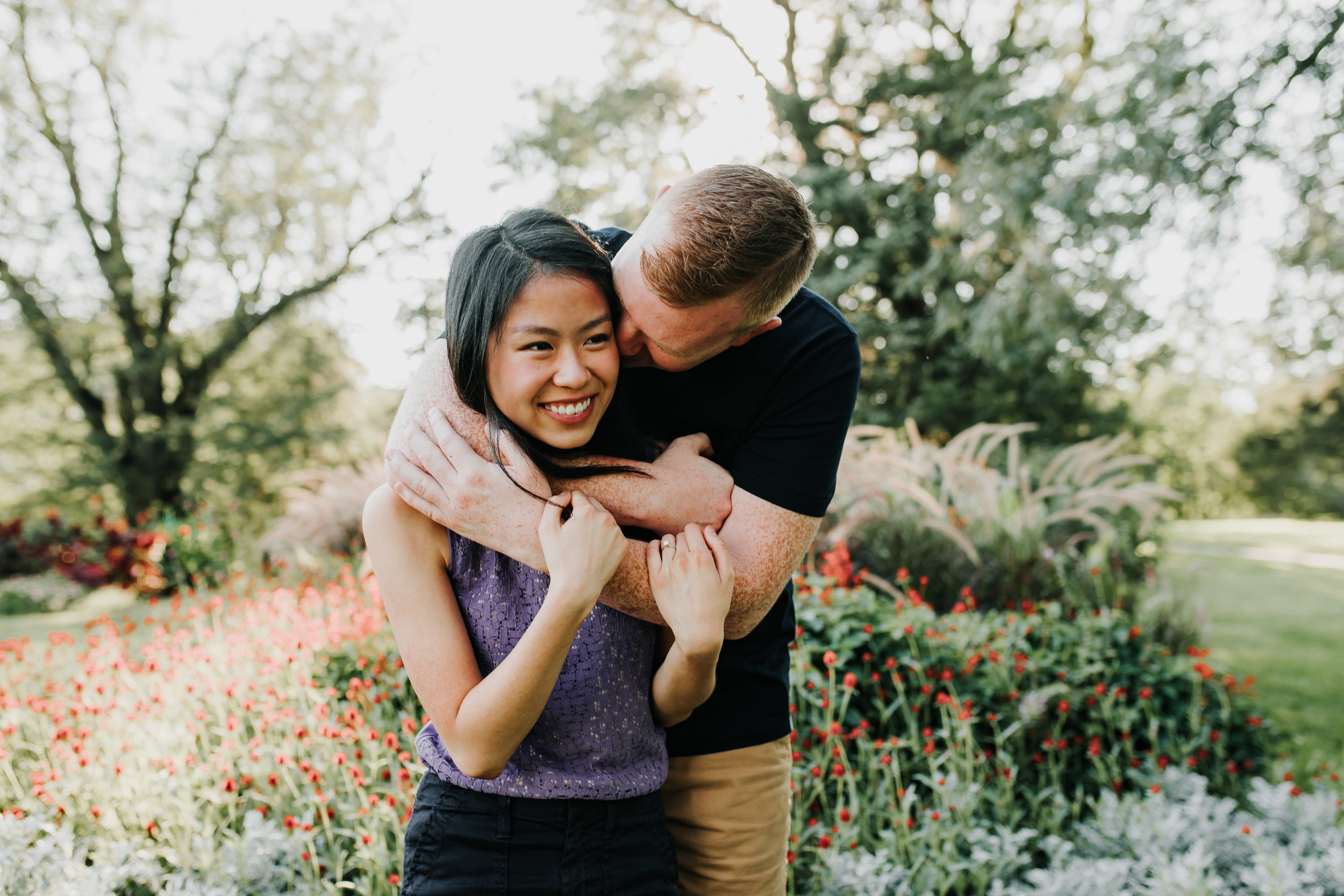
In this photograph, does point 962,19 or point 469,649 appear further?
point 962,19

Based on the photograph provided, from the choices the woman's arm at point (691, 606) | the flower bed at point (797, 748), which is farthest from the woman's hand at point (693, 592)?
the flower bed at point (797, 748)

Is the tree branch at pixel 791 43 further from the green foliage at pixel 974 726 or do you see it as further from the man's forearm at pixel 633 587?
the man's forearm at pixel 633 587

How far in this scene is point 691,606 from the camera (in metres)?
1.48

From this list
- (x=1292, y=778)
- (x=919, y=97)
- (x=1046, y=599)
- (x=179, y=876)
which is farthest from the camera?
(x=919, y=97)

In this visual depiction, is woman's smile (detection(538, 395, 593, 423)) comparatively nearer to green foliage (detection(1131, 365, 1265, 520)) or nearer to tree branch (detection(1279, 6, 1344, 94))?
tree branch (detection(1279, 6, 1344, 94))

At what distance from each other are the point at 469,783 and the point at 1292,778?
4342mm

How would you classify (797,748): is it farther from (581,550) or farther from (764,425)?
(581,550)

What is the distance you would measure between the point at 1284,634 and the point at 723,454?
8367mm

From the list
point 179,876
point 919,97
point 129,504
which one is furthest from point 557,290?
point 129,504

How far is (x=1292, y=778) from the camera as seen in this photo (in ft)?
12.6

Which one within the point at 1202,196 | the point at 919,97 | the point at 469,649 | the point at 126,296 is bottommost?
the point at 469,649

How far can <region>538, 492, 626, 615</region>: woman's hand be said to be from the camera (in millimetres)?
1347

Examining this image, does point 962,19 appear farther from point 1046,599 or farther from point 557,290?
point 557,290

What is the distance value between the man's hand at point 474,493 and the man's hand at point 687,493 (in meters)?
0.24
